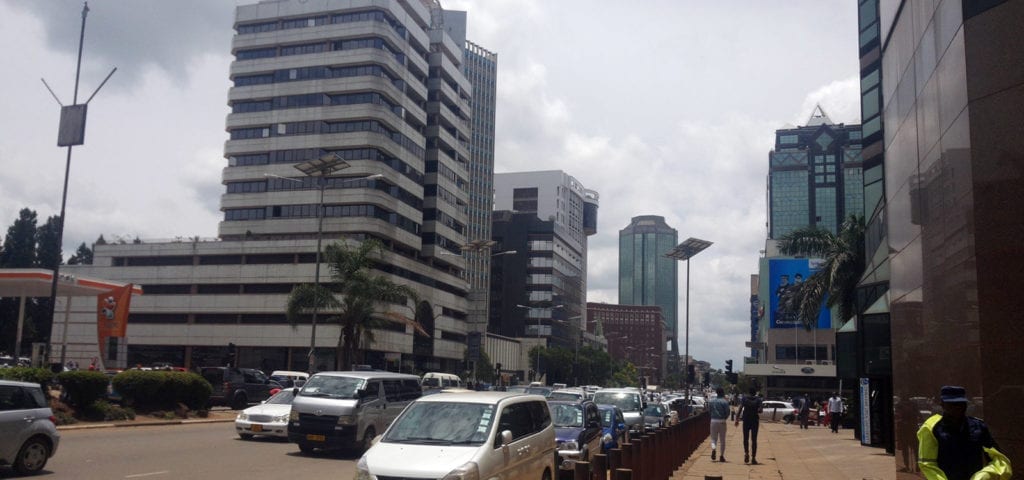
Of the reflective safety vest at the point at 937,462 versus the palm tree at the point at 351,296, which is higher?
the palm tree at the point at 351,296

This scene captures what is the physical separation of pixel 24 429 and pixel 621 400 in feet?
57.7

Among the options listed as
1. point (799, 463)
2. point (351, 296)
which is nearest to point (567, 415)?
point (799, 463)

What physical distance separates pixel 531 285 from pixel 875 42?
115 m

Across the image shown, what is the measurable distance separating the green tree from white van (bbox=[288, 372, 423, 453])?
86100mm

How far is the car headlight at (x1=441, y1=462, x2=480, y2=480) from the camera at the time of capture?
9.64 meters

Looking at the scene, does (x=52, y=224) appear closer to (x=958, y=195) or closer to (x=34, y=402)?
(x=34, y=402)

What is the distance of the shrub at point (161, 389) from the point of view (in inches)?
1136

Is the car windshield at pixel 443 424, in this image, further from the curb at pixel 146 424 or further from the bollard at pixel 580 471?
the curb at pixel 146 424

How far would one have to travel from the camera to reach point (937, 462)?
22.9ft

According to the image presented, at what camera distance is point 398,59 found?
276ft

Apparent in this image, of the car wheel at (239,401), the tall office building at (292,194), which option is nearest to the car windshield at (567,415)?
the car wheel at (239,401)

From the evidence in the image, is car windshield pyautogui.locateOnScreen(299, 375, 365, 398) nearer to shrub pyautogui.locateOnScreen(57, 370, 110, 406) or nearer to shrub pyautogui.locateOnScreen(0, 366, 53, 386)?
shrub pyautogui.locateOnScreen(0, 366, 53, 386)

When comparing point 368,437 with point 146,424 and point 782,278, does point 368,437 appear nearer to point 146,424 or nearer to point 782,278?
point 146,424

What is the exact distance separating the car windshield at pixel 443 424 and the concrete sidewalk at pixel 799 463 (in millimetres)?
4938
